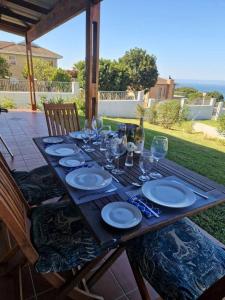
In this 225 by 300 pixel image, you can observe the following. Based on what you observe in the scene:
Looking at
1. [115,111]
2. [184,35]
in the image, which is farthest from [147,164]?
[184,35]

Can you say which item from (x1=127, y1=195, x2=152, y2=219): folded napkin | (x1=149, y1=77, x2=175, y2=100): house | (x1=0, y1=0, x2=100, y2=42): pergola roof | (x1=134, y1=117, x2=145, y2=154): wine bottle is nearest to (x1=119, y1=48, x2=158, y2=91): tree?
(x1=149, y1=77, x2=175, y2=100): house

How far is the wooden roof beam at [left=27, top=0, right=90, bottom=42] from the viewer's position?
2786 millimetres

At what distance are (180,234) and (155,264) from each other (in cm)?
24

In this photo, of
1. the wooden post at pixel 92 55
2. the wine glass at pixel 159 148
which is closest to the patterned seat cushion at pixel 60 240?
the wine glass at pixel 159 148

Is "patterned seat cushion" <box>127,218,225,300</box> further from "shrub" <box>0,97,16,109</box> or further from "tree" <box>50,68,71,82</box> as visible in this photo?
"tree" <box>50,68,71,82</box>

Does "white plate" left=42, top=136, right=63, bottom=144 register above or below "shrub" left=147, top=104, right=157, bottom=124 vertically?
above

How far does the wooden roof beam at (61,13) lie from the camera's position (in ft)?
9.14

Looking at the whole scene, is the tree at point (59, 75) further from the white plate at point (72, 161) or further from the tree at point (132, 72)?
the white plate at point (72, 161)

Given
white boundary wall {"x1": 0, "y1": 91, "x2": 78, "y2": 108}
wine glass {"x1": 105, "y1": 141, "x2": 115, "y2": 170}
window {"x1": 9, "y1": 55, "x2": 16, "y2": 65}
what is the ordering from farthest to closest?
window {"x1": 9, "y1": 55, "x2": 16, "y2": 65}, white boundary wall {"x1": 0, "y1": 91, "x2": 78, "y2": 108}, wine glass {"x1": 105, "y1": 141, "x2": 115, "y2": 170}

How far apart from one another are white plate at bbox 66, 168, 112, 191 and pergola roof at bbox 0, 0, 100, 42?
2.26 metres

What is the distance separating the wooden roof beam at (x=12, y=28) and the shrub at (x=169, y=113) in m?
4.82

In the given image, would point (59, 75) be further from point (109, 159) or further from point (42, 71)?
point (109, 159)

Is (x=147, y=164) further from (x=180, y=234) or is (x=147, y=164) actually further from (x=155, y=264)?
(x=155, y=264)

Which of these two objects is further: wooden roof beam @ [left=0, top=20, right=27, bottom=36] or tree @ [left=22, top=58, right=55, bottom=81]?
tree @ [left=22, top=58, right=55, bottom=81]
